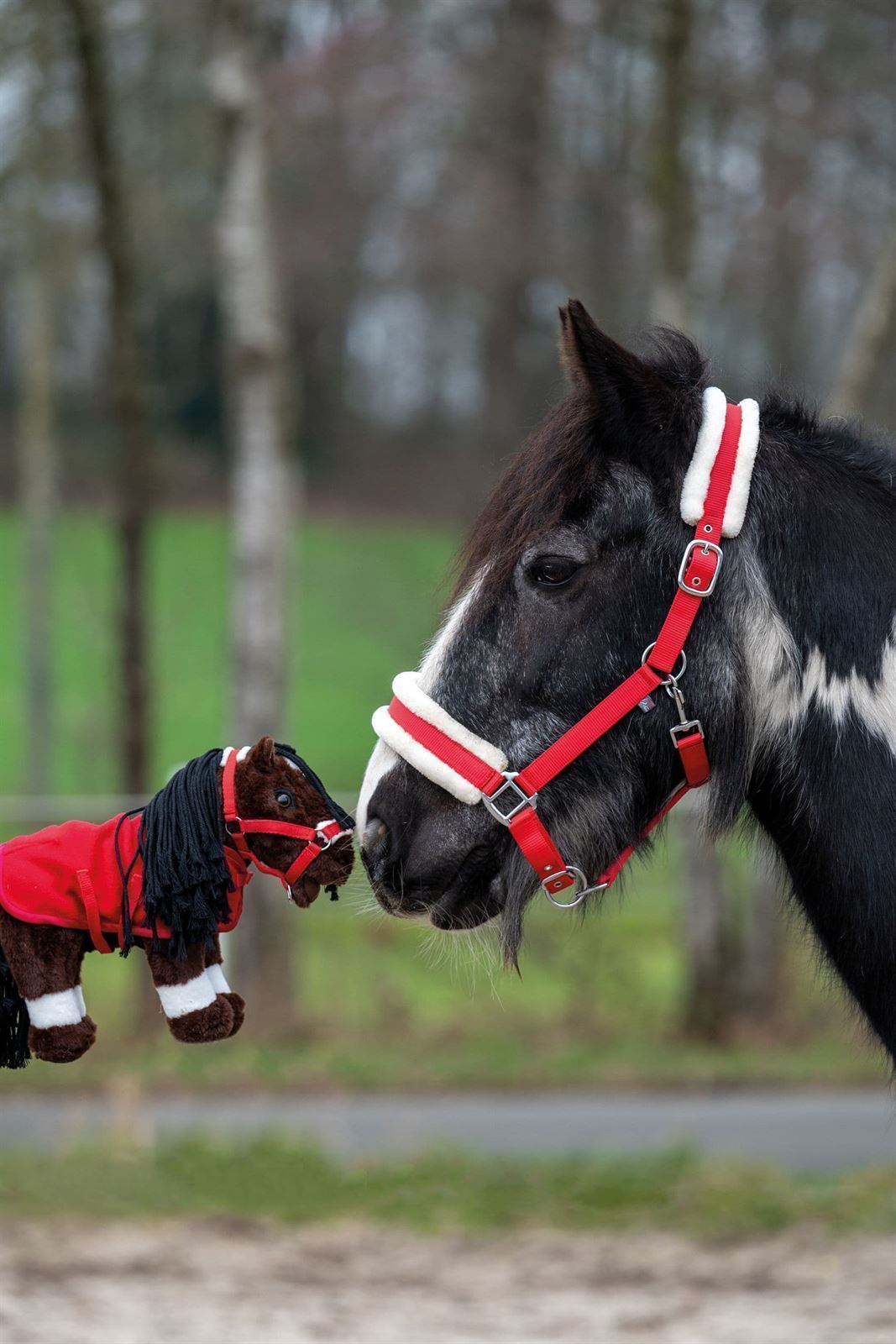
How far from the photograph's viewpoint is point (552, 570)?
99.8 inches

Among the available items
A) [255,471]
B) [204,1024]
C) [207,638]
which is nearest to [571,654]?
[204,1024]

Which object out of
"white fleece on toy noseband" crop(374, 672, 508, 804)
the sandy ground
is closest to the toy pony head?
"white fleece on toy noseband" crop(374, 672, 508, 804)

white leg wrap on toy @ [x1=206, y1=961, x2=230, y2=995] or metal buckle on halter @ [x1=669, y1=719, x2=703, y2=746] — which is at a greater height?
metal buckle on halter @ [x1=669, y1=719, x2=703, y2=746]

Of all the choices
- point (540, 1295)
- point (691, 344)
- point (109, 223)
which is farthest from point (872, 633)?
point (109, 223)

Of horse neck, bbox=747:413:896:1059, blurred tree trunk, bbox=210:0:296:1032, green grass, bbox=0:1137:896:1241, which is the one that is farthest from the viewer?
blurred tree trunk, bbox=210:0:296:1032

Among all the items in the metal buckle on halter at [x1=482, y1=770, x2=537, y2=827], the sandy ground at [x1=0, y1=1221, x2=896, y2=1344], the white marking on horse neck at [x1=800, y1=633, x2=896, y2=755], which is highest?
the white marking on horse neck at [x1=800, y1=633, x2=896, y2=755]

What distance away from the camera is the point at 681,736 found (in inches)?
98.8

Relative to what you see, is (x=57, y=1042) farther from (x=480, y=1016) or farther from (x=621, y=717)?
(x=480, y=1016)

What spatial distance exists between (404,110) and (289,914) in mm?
12436

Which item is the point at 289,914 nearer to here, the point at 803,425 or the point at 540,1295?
the point at 540,1295

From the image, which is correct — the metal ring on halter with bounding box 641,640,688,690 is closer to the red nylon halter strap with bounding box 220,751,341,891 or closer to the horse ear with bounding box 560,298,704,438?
the horse ear with bounding box 560,298,704,438

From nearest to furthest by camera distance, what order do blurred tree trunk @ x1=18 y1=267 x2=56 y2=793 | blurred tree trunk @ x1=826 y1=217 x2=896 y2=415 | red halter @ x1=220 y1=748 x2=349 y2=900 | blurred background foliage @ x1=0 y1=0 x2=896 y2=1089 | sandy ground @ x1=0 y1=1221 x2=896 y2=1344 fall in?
red halter @ x1=220 y1=748 x2=349 y2=900 < sandy ground @ x1=0 y1=1221 x2=896 y2=1344 < blurred background foliage @ x1=0 y1=0 x2=896 y2=1089 < blurred tree trunk @ x1=826 y1=217 x2=896 y2=415 < blurred tree trunk @ x1=18 y1=267 x2=56 y2=793

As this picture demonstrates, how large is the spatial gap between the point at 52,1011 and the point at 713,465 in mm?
1527

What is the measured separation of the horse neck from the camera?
244cm
